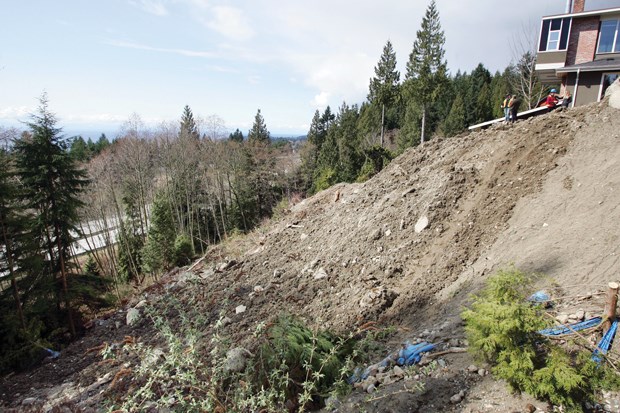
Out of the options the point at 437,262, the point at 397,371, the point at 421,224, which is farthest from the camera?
the point at 421,224

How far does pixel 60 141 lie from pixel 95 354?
25.0 ft

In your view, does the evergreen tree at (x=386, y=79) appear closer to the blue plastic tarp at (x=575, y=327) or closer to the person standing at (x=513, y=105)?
the person standing at (x=513, y=105)

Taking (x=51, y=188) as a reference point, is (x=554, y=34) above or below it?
above

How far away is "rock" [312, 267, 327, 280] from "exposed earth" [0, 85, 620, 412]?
36 millimetres

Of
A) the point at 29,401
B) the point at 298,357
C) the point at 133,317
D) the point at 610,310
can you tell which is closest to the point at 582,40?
the point at 610,310

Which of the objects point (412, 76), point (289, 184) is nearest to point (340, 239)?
point (412, 76)

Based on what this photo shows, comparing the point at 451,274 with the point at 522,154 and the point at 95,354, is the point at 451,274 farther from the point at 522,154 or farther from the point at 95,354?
the point at 95,354

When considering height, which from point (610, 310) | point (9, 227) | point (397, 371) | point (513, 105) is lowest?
point (397, 371)

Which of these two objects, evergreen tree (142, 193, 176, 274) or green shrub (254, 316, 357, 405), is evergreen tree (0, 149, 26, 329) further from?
green shrub (254, 316, 357, 405)

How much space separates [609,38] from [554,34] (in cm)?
210

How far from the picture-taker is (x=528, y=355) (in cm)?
307

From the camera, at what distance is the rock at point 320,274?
28.9 ft

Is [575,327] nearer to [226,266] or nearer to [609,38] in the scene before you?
[226,266]

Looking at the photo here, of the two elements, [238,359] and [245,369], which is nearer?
[245,369]
